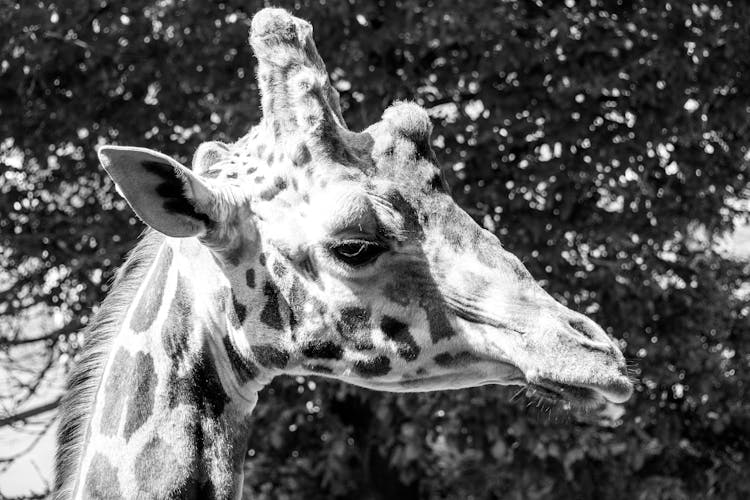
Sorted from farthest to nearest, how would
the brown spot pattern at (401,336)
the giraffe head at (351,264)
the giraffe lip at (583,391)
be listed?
the brown spot pattern at (401,336), the giraffe head at (351,264), the giraffe lip at (583,391)

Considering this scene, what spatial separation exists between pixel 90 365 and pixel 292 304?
2.21 ft

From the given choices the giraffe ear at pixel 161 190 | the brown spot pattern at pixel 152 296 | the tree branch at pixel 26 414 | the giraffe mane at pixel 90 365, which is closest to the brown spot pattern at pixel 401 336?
the giraffe ear at pixel 161 190

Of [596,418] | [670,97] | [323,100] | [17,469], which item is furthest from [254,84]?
[17,469]

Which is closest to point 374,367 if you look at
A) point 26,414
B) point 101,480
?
point 101,480

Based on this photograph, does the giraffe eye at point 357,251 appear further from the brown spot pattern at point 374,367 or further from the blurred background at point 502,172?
the blurred background at point 502,172

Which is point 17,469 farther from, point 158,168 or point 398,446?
point 158,168

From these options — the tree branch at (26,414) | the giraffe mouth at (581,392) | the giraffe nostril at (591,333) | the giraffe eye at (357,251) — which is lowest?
the tree branch at (26,414)

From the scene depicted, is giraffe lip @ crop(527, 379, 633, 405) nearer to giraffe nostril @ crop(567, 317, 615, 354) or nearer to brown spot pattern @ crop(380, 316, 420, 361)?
giraffe nostril @ crop(567, 317, 615, 354)

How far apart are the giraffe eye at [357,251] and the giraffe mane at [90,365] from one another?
2.17 feet

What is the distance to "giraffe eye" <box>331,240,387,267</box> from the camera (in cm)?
263

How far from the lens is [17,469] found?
9273 mm

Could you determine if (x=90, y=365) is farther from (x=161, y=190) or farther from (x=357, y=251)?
(x=357, y=251)

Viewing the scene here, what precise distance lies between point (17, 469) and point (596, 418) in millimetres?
5462

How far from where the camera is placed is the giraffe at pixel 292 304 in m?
2.55
